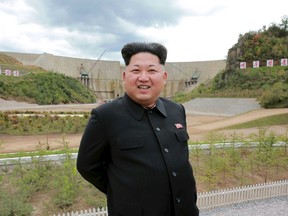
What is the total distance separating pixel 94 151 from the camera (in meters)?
1.73

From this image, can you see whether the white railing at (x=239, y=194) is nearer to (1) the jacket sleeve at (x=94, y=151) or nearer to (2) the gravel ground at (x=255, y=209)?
(2) the gravel ground at (x=255, y=209)

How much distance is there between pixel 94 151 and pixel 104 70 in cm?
6027

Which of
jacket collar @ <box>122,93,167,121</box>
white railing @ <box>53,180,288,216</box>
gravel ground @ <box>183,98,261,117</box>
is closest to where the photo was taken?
jacket collar @ <box>122,93,167,121</box>

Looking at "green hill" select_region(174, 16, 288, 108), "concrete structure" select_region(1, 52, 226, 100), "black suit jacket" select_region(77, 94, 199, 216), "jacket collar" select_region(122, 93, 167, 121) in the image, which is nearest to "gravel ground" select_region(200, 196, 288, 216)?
"black suit jacket" select_region(77, 94, 199, 216)

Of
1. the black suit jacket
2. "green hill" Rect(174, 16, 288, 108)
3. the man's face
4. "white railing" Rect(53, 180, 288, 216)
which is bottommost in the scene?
"white railing" Rect(53, 180, 288, 216)

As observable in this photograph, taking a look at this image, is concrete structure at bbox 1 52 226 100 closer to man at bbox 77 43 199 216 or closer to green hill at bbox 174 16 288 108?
green hill at bbox 174 16 288 108

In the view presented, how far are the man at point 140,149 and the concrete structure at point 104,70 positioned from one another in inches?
2113

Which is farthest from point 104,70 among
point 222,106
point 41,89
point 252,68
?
point 222,106

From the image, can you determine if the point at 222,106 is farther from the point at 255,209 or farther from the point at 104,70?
the point at 104,70

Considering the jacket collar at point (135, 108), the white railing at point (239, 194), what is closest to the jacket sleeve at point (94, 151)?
the jacket collar at point (135, 108)

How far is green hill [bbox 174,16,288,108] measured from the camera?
32747 mm

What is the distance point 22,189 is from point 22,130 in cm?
1042

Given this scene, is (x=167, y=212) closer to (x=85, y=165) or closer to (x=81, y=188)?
(x=85, y=165)

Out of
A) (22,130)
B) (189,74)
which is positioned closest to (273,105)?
(22,130)
